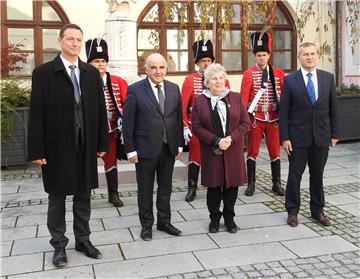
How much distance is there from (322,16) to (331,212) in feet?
24.9

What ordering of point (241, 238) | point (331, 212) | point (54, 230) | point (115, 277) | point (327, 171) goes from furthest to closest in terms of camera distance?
1. point (327, 171)
2. point (331, 212)
3. point (241, 238)
4. point (54, 230)
5. point (115, 277)

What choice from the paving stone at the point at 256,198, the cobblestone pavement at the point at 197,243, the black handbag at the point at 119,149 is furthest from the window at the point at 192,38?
the cobblestone pavement at the point at 197,243

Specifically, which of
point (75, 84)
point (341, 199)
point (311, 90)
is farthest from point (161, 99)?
point (341, 199)

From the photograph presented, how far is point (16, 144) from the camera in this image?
8.02 metres

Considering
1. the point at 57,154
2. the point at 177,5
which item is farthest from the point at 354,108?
the point at 57,154

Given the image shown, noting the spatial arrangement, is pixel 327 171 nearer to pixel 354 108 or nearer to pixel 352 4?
pixel 354 108

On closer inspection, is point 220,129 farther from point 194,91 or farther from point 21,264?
point 21,264

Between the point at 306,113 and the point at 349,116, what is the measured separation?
6.00 metres

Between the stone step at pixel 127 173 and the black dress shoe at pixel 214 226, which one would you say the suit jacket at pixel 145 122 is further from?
the stone step at pixel 127 173

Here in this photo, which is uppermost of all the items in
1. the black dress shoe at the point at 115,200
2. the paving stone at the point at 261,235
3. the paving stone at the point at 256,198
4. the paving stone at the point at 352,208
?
the black dress shoe at the point at 115,200

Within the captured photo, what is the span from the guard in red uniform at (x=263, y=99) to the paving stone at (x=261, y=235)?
133 centimetres

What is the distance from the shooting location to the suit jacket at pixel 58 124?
3.79 m

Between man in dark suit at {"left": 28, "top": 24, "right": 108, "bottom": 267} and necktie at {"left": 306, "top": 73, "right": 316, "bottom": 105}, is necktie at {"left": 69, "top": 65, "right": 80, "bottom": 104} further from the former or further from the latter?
necktie at {"left": 306, "top": 73, "right": 316, "bottom": 105}

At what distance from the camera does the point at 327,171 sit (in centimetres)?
743
